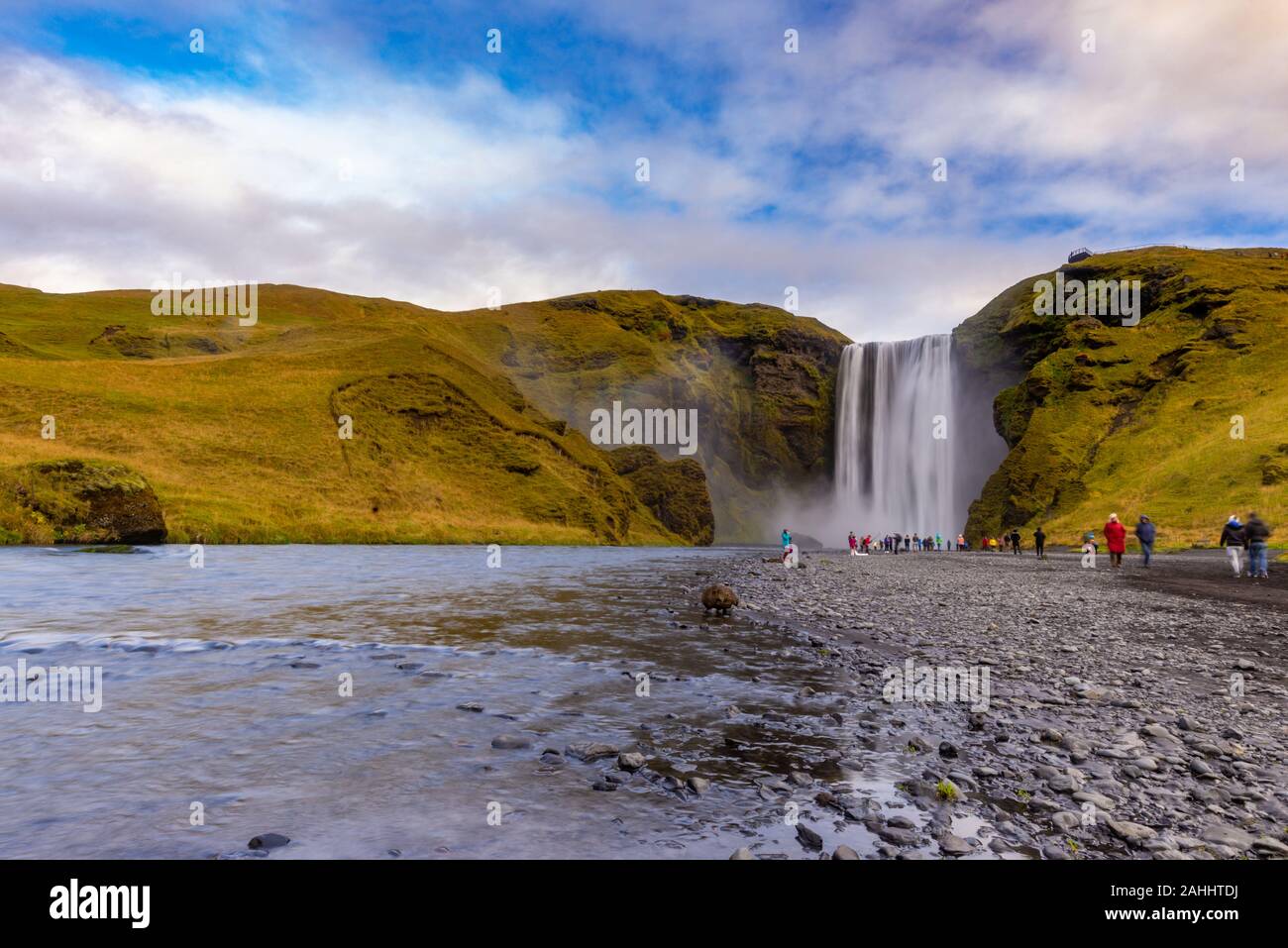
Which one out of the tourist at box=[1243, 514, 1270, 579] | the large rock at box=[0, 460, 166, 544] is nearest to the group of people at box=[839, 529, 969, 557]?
the tourist at box=[1243, 514, 1270, 579]

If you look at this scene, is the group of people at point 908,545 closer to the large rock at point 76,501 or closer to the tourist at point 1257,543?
the tourist at point 1257,543

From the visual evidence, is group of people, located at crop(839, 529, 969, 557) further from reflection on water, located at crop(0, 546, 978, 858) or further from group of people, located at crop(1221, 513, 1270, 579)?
reflection on water, located at crop(0, 546, 978, 858)

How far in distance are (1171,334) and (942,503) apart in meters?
38.0

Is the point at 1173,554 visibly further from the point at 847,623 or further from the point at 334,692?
the point at 334,692

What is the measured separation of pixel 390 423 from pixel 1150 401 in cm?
9238

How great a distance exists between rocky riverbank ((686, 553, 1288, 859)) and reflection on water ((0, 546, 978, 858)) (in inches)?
21.1

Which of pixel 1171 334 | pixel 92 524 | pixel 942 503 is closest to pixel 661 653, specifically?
pixel 92 524

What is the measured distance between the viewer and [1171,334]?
8569 centimetres

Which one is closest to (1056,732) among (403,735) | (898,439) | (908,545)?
(403,735)

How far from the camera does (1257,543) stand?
28.4 m

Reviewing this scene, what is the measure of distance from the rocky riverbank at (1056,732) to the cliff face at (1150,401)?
2055 inches

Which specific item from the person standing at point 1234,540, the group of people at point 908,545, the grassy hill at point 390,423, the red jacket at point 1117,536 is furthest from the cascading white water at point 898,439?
the person standing at point 1234,540

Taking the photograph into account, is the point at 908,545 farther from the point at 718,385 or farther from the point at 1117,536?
the point at 718,385

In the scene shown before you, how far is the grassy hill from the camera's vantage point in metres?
61.2
